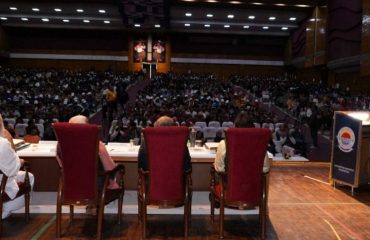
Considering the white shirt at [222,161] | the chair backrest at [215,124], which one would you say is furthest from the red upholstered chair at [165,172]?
the chair backrest at [215,124]

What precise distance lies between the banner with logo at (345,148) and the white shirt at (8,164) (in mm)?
4253

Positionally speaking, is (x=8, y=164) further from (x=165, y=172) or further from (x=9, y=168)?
(x=165, y=172)

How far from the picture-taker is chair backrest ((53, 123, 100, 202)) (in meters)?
3.84

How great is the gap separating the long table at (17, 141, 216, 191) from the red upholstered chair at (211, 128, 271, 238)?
0.85 metres

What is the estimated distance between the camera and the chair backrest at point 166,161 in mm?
3893

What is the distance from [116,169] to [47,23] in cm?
2680

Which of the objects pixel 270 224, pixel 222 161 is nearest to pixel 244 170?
pixel 222 161

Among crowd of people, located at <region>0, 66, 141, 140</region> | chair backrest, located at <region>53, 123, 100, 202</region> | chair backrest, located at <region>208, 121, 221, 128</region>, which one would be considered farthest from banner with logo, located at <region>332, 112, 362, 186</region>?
chair backrest, located at <region>208, 121, 221, 128</region>

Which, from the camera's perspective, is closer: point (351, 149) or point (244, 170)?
point (244, 170)

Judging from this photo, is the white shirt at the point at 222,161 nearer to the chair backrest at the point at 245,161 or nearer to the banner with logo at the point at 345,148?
the chair backrest at the point at 245,161

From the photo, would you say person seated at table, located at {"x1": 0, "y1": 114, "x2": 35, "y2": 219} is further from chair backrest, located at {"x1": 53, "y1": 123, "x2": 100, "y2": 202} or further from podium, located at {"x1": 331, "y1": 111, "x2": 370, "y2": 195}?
podium, located at {"x1": 331, "y1": 111, "x2": 370, "y2": 195}

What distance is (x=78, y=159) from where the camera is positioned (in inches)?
153

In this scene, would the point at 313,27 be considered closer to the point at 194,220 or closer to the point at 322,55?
the point at 322,55

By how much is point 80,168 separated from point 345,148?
382 cm
